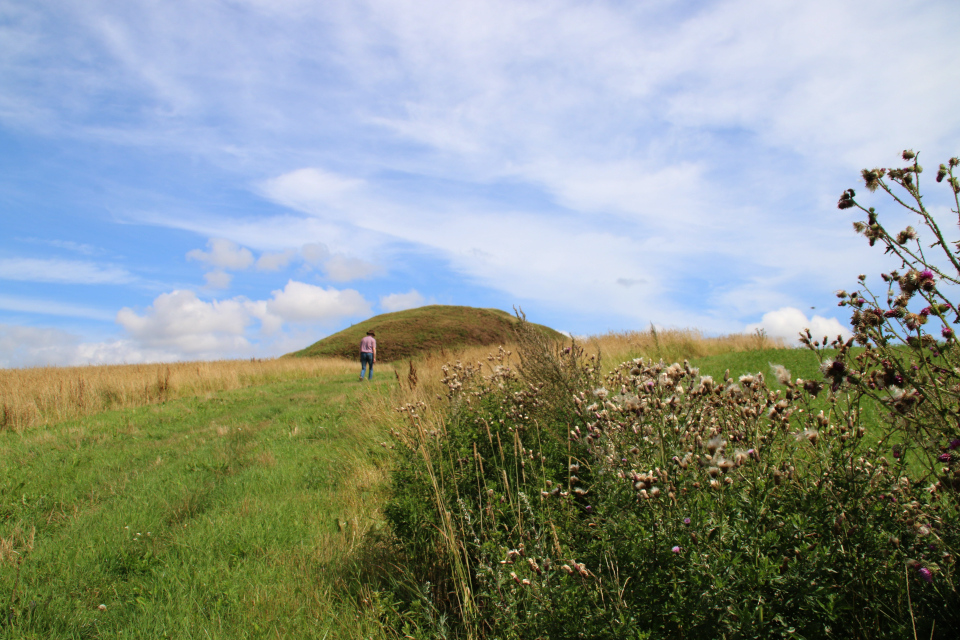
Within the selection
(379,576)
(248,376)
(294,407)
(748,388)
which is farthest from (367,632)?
(248,376)

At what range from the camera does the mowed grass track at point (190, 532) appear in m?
3.15

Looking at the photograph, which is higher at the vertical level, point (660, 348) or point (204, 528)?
point (660, 348)

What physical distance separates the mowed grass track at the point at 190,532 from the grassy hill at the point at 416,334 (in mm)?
24088

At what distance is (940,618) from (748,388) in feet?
3.77

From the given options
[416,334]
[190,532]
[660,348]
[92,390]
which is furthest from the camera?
[416,334]

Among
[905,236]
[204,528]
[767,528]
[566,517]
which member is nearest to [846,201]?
[905,236]

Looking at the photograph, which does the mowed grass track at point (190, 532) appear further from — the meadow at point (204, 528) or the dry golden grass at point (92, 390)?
the dry golden grass at point (92, 390)

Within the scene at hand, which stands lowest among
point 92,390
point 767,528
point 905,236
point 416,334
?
point 767,528

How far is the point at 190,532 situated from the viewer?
14.6 feet

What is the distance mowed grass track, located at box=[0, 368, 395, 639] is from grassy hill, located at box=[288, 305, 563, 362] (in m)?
24.1

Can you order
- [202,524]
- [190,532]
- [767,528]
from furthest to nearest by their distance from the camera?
[202,524] < [190,532] < [767,528]

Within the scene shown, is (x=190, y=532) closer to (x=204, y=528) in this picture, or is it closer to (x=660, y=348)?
(x=204, y=528)

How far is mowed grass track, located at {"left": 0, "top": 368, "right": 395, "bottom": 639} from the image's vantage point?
10.3ft

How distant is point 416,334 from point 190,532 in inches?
1259
